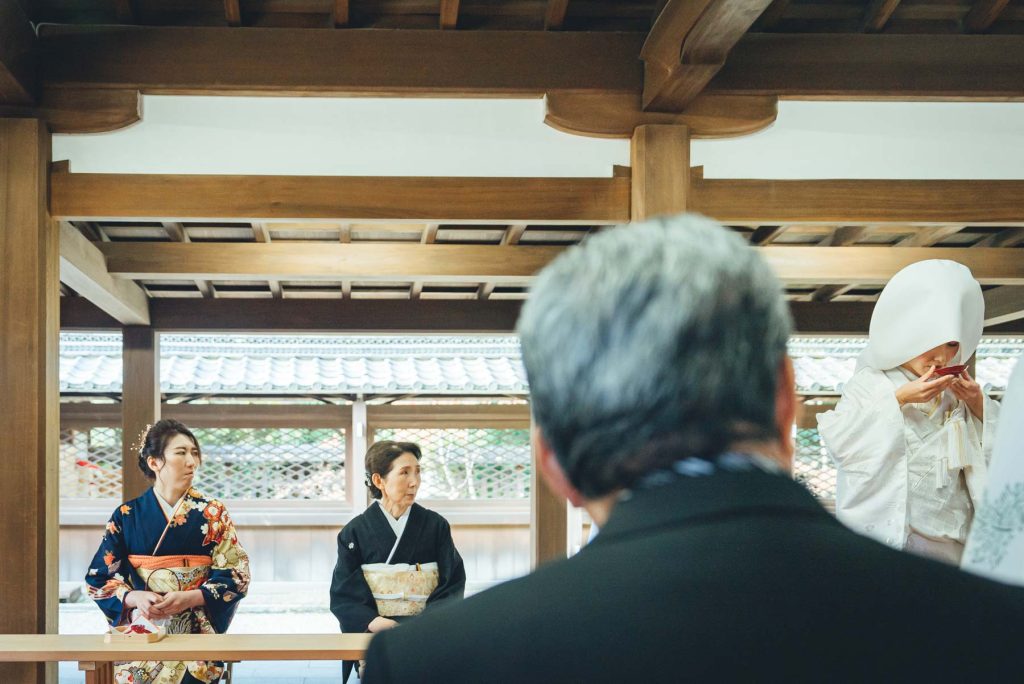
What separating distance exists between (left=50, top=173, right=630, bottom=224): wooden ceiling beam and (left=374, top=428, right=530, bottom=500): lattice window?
8635mm

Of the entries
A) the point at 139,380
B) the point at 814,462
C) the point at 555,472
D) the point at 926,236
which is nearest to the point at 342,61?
the point at 555,472

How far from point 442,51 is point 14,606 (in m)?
2.84

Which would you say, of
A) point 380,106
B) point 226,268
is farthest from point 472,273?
point 380,106

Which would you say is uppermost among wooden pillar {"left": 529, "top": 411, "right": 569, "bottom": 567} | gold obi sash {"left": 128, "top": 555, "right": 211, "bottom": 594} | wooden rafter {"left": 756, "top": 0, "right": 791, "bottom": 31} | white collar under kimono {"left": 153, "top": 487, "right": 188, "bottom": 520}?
wooden rafter {"left": 756, "top": 0, "right": 791, "bottom": 31}

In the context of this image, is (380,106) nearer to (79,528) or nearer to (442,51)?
(442,51)

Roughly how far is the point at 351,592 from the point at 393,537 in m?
0.32

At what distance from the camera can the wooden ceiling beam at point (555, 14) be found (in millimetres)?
3924

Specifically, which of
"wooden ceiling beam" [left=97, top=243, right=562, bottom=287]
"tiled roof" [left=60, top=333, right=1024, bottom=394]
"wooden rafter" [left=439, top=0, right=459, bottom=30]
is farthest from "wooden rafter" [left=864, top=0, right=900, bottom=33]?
"tiled roof" [left=60, top=333, right=1024, bottom=394]

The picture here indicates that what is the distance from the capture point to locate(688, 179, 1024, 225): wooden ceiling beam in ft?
14.1

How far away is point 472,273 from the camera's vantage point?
6422mm

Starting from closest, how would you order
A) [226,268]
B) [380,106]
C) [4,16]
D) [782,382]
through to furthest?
[782,382] < [4,16] < [380,106] < [226,268]

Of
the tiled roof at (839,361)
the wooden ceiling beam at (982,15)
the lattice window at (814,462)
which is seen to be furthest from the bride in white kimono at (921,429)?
the lattice window at (814,462)

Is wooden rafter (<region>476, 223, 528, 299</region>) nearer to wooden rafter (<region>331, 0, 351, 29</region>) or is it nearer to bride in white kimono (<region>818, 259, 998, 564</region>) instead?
wooden rafter (<region>331, 0, 351, 29</region>)

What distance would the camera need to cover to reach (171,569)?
4.49 meters
